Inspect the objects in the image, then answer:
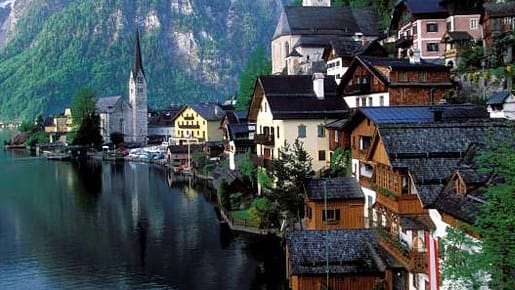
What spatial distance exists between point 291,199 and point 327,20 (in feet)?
142

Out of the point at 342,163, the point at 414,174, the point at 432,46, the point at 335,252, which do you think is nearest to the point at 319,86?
the point at 342,163

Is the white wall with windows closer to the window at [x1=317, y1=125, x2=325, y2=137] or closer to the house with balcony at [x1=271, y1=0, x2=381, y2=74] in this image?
the window at [x1=317, y1=125, x2=325, y2=137]

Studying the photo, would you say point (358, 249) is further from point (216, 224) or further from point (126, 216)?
point (126, 216)

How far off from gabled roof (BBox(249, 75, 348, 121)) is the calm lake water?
8.18m

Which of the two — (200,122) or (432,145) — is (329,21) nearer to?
(200,122)

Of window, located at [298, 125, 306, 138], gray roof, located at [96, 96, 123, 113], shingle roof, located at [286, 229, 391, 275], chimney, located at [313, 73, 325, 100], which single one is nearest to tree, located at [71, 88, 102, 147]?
gray roof, located at [96, 96, 123, 113]

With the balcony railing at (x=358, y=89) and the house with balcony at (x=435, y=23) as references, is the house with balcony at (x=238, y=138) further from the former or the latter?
the house with balcony at (x=435, y=23)

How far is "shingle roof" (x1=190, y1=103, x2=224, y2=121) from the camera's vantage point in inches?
3612

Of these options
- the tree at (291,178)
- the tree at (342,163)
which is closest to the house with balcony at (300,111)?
the tree at (291,178)

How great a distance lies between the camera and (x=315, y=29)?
72375mm

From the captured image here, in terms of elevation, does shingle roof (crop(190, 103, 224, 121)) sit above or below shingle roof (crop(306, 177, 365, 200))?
above

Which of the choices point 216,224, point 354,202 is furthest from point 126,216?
point 354,202

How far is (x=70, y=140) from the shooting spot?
11744 centimetres

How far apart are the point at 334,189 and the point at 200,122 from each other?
65235 millimetres
